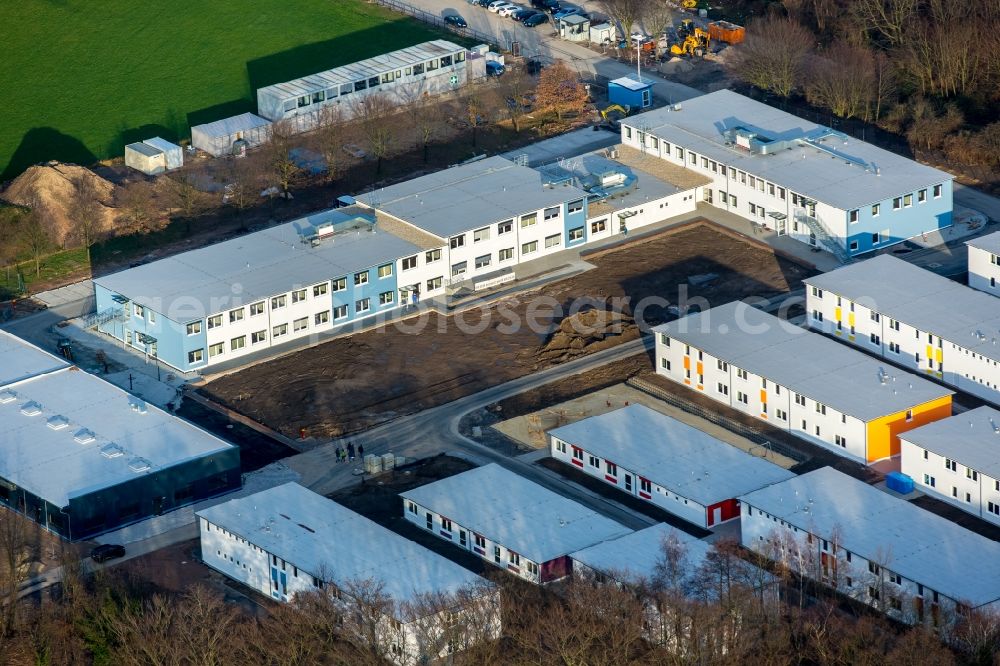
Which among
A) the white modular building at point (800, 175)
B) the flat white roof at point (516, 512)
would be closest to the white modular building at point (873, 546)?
the flat white roof at point (516, 512)

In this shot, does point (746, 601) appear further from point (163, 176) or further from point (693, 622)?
point (163, 176)

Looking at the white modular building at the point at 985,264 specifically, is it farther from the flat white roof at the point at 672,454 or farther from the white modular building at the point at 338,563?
the white modular building at the point at 338,563

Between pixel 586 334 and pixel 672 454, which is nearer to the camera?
pixel 672 454

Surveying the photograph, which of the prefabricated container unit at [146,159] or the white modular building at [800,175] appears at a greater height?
the white modular building at [800,175]

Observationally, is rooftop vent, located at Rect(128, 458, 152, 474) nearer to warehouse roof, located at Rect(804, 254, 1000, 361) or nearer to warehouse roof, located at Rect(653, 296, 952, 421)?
warehouse roof, located at Rect(653, 296, 952, 421)

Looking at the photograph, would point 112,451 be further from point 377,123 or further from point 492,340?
point 377,123

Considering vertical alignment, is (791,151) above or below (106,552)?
above

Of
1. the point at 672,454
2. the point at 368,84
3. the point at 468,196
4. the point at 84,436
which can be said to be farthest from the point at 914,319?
the point at 368,84
